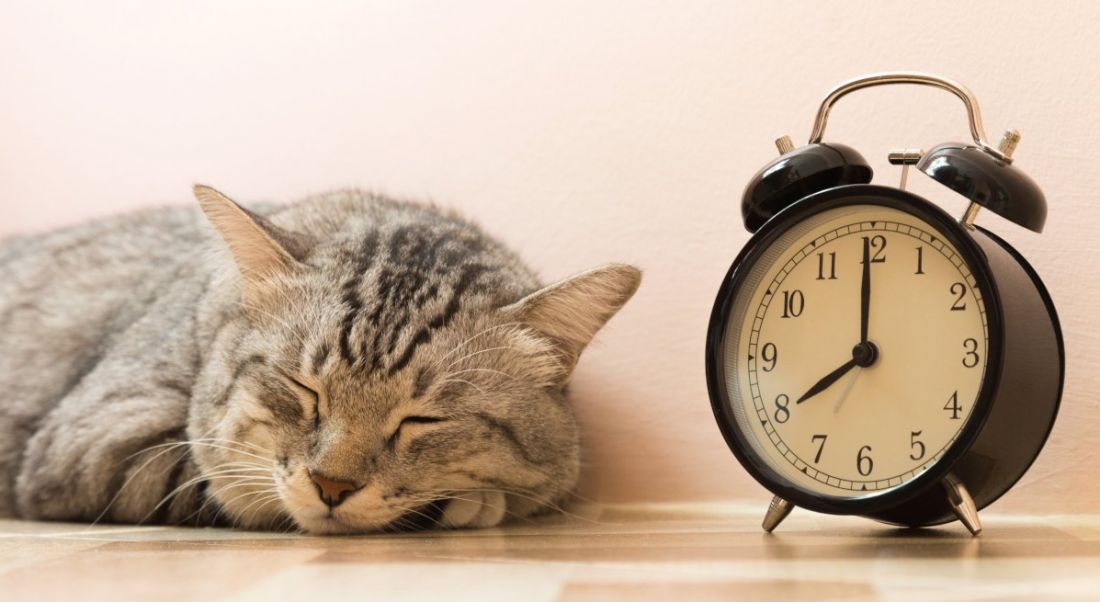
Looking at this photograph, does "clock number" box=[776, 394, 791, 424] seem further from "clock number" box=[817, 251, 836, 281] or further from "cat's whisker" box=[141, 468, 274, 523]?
"cat's whisker" box=[141, 468, 274, 523]

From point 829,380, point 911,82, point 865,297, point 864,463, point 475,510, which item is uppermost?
point 911,82

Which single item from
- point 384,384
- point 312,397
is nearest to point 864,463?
point 384,384

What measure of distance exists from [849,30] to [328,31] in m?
1.03

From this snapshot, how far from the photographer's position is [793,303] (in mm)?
1365

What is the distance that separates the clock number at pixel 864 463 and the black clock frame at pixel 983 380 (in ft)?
0.14

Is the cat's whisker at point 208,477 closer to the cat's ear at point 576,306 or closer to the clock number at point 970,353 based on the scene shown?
the cat's ear at point 576,306

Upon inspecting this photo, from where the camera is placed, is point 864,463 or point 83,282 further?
point 83,282

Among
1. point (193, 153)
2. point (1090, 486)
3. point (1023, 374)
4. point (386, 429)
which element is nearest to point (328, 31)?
point (193, 153)

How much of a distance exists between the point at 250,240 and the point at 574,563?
2.45 feet

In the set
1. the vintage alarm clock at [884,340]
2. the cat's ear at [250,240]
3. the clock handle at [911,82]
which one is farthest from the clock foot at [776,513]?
the cat's ear at [250,240]

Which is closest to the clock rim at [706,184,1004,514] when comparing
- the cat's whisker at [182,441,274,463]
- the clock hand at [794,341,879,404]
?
the clock hand at [794,341,879,404]

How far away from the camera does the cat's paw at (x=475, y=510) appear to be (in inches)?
59.6

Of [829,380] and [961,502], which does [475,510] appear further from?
[961,502]

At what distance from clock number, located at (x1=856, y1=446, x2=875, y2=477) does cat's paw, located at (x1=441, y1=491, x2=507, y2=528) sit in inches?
21.1
